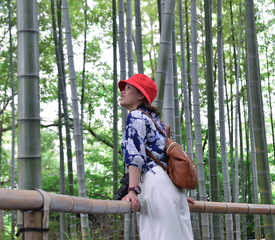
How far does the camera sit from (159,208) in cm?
161

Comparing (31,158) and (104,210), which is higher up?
(31,158)

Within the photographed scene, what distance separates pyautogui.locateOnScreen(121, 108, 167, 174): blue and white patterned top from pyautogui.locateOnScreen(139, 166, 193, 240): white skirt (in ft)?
0.19

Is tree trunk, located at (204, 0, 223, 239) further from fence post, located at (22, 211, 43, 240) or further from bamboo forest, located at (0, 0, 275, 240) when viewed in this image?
fence post, located at (22, 211, 43, 240)

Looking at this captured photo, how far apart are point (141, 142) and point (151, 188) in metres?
0.17

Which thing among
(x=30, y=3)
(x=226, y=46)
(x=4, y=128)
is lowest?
(x=30, y=3)

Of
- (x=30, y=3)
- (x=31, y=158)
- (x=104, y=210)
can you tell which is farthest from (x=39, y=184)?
(x=30, y=3)

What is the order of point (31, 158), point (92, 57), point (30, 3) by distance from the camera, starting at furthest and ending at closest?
1. point (92, 57)
2. point (30, 3)
3. point (31, 158)

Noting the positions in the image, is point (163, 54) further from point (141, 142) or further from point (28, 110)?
point (28, 110)

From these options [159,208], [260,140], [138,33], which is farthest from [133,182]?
[138,33]

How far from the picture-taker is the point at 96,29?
9500 millimetres

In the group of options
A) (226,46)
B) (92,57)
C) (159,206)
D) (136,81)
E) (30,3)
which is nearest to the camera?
(30,3)

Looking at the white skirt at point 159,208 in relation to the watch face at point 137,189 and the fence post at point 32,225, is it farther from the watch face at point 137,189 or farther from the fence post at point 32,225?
the fence post at point 32,225

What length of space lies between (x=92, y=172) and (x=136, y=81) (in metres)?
8.47

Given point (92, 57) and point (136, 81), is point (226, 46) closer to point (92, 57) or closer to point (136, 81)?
point (92, 57)
